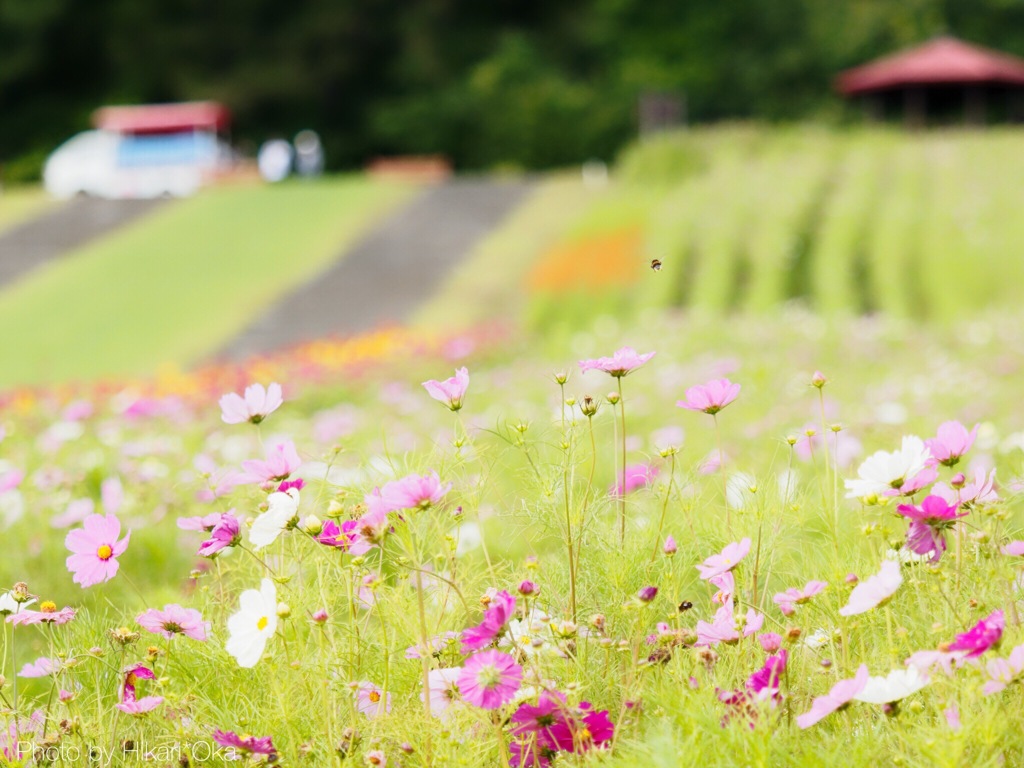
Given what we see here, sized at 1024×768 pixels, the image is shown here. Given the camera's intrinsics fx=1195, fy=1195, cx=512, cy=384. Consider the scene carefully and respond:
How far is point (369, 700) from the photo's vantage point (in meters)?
1.31

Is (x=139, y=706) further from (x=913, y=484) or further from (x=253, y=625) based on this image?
(x=913, y=484)

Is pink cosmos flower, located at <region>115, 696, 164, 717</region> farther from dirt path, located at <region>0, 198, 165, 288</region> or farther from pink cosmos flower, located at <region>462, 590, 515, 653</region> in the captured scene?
dirt path, located at <region>0, 198, 165, 288</region>

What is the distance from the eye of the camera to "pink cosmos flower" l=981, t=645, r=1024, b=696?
1013 mm

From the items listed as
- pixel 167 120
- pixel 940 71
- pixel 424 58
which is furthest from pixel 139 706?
pixel 424 58

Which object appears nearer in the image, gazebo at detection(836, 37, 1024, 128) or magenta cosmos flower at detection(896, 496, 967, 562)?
magenta cosmos flower at detection(896, 496, 967, 562)

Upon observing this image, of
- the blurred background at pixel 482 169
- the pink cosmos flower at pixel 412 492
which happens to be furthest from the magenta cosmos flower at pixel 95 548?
the blurred background at pixel 482 169

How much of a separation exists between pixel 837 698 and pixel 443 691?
41 centimetres

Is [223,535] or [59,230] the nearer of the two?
[223,535]

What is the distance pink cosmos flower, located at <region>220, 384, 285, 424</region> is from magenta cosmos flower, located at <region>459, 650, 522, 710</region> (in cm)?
44

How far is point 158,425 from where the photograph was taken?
5023 mm

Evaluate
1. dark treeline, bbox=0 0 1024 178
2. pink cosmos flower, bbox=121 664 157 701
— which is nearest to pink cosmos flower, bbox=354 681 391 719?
pink cosmos flower, bbox=121 664 157 701

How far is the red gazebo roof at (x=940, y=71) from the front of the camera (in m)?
22.5

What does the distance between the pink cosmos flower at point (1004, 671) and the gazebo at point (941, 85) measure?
23505 millimetres

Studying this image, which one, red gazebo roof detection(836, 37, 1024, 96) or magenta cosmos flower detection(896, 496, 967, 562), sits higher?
magenta cosmos flower detection(896, 496, 967, 562)
